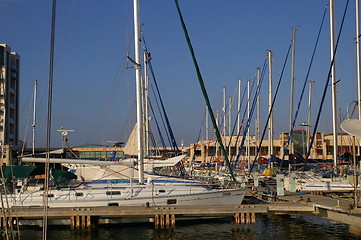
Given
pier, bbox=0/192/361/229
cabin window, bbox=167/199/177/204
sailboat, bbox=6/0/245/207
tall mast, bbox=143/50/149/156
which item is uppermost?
tall mast, bbox=143/50/149/156

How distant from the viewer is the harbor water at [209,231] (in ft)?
71.7

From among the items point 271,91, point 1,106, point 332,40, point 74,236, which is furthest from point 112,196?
point 1,106

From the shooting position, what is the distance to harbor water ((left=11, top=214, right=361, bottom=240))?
2186cm

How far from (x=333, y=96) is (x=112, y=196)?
21.0 m

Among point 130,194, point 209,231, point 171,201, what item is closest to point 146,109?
point 130,194

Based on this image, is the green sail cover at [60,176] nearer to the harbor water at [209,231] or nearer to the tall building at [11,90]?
the harbor water at [209,231]

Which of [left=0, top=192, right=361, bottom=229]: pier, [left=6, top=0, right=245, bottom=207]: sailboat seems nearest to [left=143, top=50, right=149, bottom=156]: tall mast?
[left=6, top=0, right=245, bottom=207]: sailboat

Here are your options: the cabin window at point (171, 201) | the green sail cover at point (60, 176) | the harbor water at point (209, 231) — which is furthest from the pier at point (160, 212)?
the green sail cover at point (60, 176)

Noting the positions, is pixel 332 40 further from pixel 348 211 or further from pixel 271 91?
pixel 348 211

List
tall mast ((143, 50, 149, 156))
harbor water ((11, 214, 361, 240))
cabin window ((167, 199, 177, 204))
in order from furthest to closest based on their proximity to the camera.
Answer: tall mast ((143, 50, 149, 156))
cabin window ((167, 199, 177, 204))
harbor water ((11, 214, 361, 240))

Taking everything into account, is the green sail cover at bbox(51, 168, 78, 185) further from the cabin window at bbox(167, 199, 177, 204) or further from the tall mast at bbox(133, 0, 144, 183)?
the cabin window at bbox(167, 199, 177, 204)

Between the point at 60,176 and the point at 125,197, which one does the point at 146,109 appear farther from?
the point at 125,197

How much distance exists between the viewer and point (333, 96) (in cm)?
3647

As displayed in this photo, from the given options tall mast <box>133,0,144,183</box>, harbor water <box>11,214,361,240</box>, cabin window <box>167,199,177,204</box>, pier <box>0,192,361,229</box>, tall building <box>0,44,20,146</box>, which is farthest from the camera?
tall building <box>0,44,20,146</box>
